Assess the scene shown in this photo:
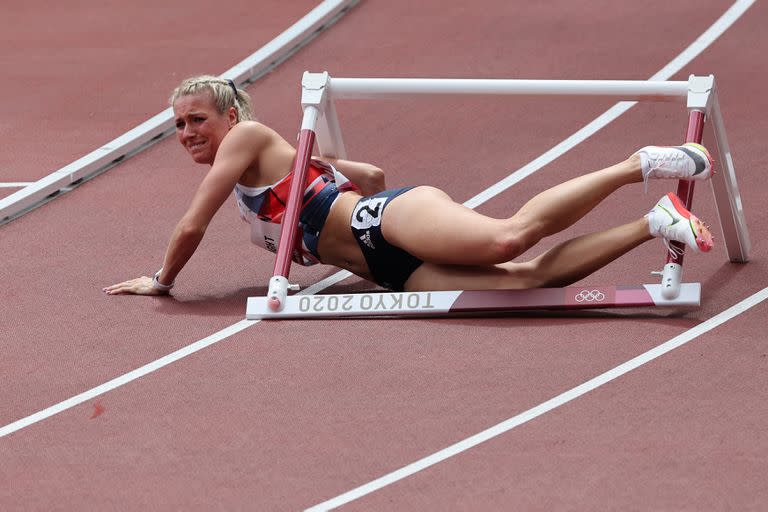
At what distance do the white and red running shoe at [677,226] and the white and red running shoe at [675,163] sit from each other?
10cm

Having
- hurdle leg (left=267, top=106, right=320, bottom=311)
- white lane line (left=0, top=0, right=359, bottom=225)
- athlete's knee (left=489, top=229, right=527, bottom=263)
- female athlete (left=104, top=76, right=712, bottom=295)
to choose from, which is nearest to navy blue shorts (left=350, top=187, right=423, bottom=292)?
female athlete (left=104, top=76, right=712, bottom=295)

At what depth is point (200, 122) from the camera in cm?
620

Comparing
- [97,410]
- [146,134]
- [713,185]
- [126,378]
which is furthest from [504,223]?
[146,134]

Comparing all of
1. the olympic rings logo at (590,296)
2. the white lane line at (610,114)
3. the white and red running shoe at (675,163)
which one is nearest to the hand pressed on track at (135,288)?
the white lane line at (610,114)

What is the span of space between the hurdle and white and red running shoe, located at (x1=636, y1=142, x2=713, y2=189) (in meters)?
0.13

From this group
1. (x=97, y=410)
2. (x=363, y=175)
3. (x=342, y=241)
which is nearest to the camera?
(x=97, y=410)

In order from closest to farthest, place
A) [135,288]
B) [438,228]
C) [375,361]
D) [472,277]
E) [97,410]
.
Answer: [97,410], [375,361], [438,228], [472,277], [135,288]

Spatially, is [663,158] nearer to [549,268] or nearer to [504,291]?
[549,268]

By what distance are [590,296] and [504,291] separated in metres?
0.34

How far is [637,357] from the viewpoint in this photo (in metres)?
5.35

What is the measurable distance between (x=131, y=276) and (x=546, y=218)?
2.11 m

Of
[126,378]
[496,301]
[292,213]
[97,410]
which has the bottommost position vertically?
[97,410]

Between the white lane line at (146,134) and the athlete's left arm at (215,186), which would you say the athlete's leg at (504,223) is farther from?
the white lane line at (146,134)

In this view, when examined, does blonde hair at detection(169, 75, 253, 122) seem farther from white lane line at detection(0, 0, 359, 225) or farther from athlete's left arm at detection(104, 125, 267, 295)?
white lane line at detection(0, 0, 359, 225)
